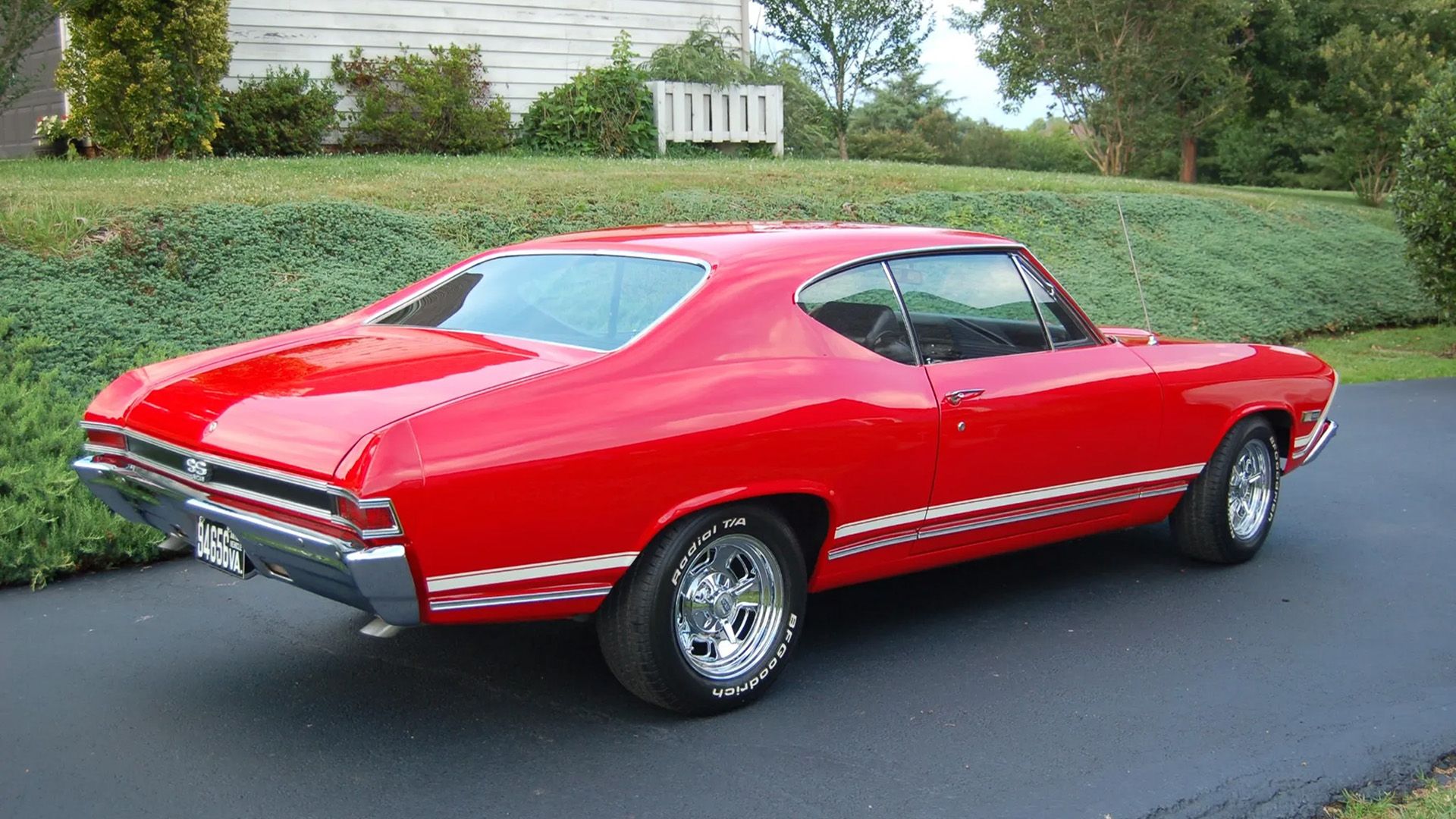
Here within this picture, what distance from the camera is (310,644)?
16.0ft

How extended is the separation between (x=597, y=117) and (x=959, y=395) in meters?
12.8

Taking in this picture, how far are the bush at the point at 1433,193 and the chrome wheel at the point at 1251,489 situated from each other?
28.8 feet

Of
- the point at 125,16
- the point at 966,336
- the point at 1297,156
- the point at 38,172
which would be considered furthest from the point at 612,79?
the point at 1297,156

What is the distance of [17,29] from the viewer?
504 inches

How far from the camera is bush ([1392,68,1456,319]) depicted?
44.0 ft

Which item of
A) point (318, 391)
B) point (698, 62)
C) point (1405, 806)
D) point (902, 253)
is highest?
point (698, 62)

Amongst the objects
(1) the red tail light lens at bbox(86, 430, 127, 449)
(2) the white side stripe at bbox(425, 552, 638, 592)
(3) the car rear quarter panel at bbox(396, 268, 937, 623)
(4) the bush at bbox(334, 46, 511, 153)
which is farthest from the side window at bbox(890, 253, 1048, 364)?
(4) the bush at bbox(334, 46, 511, 153)

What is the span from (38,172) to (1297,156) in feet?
118

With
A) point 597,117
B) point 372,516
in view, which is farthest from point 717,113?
point 372,516

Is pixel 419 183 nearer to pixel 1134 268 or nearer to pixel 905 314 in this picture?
pixel 1134 268

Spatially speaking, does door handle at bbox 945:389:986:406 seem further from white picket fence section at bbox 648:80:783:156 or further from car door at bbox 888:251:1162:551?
white picket fence section at bbox 648:80:783:156

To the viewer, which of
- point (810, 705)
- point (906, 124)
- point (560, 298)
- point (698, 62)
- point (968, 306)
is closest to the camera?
point (810, 705)

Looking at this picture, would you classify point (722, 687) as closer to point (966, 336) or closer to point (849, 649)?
point (849, 649)

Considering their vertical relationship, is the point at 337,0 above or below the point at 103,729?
above
